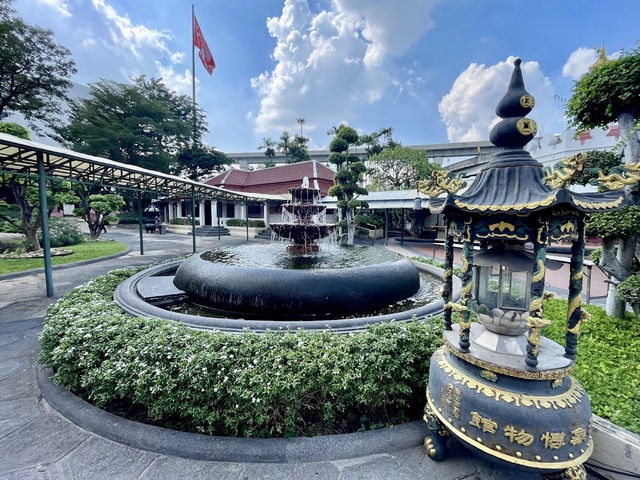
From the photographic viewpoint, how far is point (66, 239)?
16984 mm

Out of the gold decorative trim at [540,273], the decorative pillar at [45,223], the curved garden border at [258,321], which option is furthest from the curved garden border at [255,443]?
the decorative pillar at [45,223]

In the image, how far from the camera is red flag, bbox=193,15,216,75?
31.1 meters

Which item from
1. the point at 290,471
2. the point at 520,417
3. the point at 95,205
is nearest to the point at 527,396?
the point at 520,417

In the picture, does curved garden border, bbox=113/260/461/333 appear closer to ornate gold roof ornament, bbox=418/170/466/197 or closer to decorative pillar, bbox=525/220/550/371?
decorative pillar, bbox=525/220/550/371

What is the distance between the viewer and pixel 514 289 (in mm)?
2725

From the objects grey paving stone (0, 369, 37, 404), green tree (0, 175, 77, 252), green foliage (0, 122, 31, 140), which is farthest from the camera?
green foliage (0, 122, 31, 140)

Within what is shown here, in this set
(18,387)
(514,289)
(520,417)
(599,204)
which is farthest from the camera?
(18,387)

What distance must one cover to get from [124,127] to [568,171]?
119 ft

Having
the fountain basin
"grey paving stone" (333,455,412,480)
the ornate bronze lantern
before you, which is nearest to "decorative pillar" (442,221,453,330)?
the ornate bronze lantern

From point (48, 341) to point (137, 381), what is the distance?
2.04 metres

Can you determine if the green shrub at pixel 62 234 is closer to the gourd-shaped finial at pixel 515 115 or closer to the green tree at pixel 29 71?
the green tree at pixel 29 71

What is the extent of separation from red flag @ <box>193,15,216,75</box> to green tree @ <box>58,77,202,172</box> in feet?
22.6

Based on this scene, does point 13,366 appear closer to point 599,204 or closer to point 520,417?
point 520,417

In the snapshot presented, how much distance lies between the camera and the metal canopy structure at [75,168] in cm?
693
